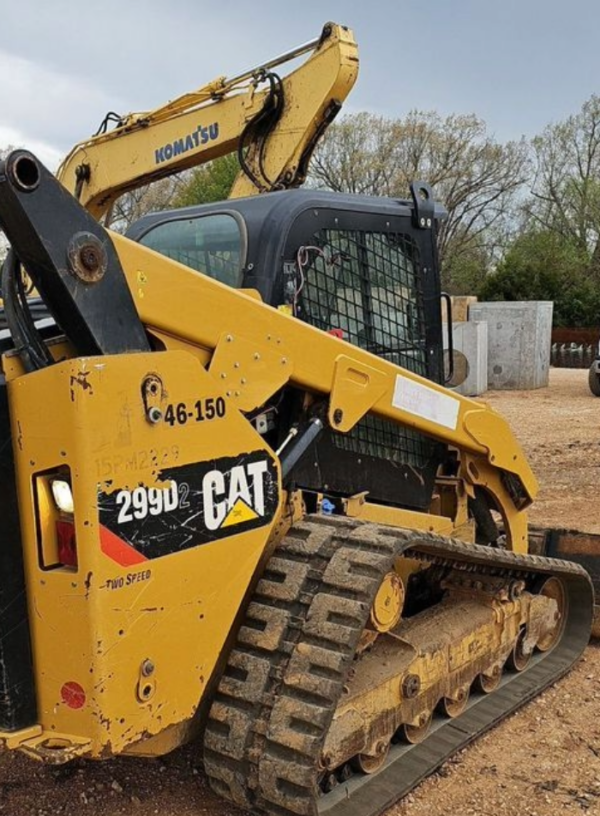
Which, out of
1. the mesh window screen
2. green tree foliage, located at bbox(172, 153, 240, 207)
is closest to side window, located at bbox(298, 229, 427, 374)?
the mesh window screen

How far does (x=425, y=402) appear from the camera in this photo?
12.3 feet

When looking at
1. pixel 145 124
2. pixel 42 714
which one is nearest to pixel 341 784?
pixel 42 714

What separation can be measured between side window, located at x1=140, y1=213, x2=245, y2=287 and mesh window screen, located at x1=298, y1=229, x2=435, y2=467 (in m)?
0.30

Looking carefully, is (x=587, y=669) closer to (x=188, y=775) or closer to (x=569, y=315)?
(x=188, y=775)

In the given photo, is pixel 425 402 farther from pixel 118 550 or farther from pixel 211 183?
pixel 211 183

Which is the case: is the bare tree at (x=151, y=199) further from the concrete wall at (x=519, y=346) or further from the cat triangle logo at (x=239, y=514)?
the cat triangle logo at (x=239, y=514)

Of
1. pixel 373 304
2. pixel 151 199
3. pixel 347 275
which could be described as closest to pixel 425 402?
pixel 373 304

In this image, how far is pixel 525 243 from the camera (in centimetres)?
3781

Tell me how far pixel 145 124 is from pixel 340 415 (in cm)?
329

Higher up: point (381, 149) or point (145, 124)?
point (381, 149)

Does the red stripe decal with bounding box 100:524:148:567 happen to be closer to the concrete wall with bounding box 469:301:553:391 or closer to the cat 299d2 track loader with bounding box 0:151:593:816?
the cat 299d2 track loader with bounding box 0:151:593:816

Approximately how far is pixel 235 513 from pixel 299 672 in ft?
1.85

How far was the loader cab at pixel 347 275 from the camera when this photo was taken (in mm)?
3506

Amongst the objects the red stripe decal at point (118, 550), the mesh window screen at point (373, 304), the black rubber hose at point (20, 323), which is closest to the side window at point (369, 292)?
the mesh window screen at point (373, 304)
